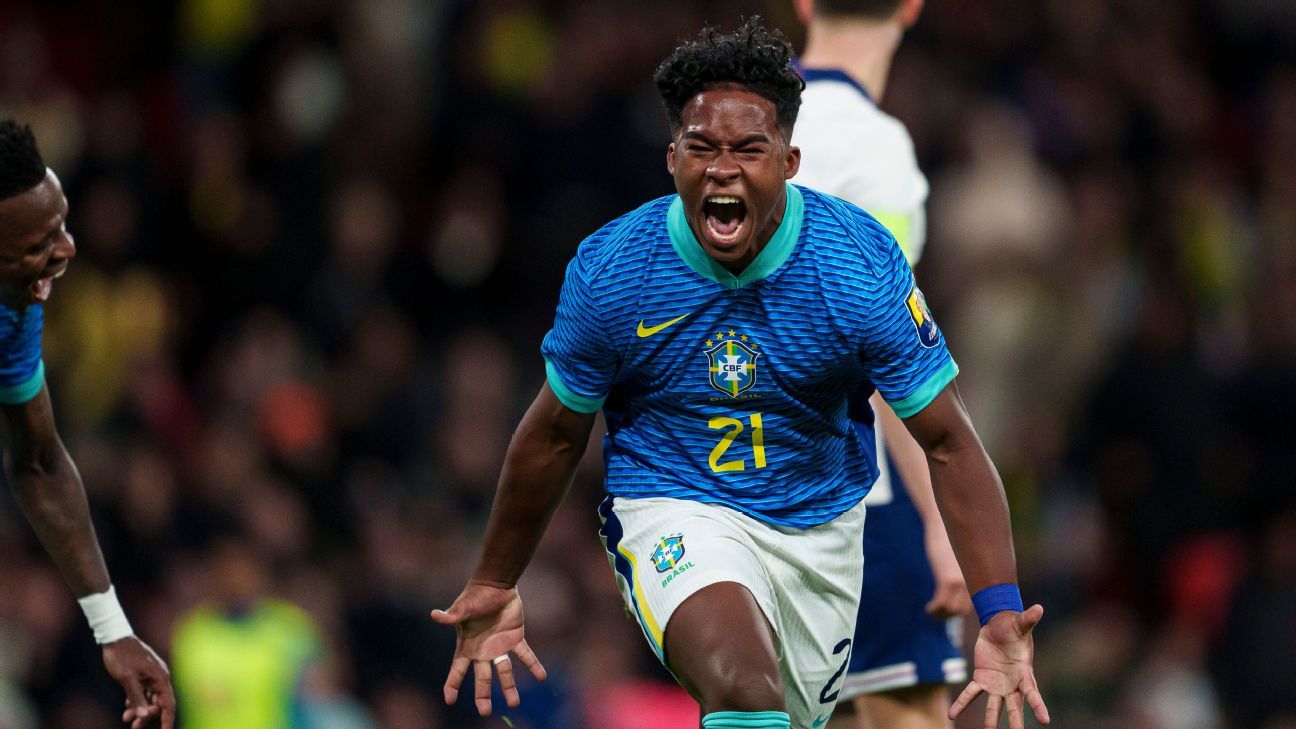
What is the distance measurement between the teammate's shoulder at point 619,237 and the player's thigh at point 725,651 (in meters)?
0.77

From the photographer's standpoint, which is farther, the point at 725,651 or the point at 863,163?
the point at 863,163

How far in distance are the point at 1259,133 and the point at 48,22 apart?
24.1 feet

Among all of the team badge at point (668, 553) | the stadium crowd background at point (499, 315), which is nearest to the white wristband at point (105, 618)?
the team badge at point (668, 553)

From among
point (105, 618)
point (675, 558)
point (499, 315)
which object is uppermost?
point (675, 558)

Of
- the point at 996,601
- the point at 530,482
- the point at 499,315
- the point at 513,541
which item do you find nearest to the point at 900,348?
the point at 996,601

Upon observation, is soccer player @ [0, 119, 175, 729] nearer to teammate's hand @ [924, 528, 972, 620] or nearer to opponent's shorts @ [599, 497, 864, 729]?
opponent's shorts @ [599, 497, 864, 729]

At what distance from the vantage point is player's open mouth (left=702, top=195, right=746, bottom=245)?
436cm

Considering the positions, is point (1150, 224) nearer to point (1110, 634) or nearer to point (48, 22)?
point (1110, 634)

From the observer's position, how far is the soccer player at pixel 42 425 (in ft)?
16.1

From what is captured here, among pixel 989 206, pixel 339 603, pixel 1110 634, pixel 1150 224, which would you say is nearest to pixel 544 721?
pixel 339 603

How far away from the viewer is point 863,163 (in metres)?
5.37

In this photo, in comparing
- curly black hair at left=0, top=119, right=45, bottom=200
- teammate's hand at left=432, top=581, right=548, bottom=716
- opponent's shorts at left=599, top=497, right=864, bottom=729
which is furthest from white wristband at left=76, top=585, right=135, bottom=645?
opponent's shorts at left=599, top=497, right=864, bottom=729

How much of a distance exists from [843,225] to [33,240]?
6.51 ft

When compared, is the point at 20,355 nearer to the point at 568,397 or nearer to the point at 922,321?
the point at 568,397
